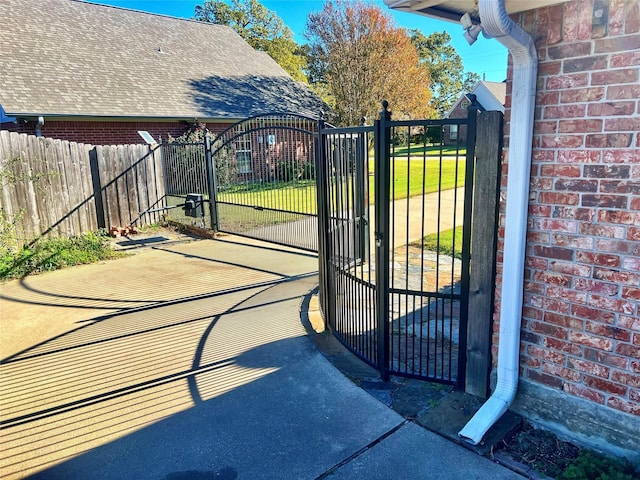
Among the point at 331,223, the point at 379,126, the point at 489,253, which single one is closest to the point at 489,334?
the point at 489,253

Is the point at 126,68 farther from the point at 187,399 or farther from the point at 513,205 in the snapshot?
the point at 513,205

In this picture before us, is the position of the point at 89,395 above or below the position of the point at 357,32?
below

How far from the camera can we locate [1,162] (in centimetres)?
718

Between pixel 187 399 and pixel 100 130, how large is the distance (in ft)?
38.9

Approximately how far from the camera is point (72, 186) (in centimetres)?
856

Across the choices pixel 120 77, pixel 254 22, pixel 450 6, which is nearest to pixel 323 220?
pixel 450 6

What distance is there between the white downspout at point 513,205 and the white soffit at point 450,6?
0.14 metres

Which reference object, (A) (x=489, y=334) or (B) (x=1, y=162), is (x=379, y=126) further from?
(B) (x=1, y=162)

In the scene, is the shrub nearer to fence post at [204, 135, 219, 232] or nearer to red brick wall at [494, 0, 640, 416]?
fence post at [204, 135, 219, 232]

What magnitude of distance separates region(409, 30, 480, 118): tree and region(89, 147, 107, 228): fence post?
48049 millimetres

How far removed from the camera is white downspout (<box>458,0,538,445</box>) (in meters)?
2.38

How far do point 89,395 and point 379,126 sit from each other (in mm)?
2990

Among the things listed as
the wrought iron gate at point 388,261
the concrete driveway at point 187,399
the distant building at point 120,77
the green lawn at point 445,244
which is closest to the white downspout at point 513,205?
the wrought iron gate at point 388,261

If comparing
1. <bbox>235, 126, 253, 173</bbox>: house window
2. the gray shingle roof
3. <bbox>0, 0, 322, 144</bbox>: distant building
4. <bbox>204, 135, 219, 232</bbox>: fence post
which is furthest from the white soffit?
the gray shingle roof
